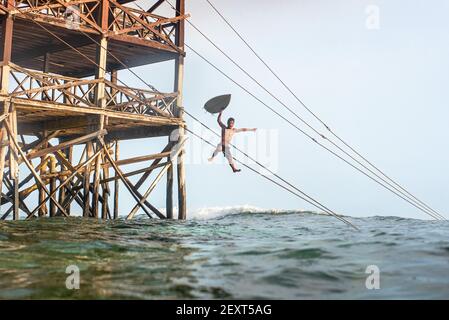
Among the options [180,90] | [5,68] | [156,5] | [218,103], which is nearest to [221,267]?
[218,103]

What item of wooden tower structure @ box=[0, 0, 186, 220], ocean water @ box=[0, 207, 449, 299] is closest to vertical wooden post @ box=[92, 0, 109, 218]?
wooden tower structure @ box=[0, 0, 186, 220]

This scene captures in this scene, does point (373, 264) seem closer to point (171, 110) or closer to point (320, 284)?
point (320, 284)

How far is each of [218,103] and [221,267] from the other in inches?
337

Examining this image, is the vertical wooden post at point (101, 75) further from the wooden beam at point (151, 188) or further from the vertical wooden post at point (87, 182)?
the wooden beam at point (151, 188)

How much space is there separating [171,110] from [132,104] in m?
1.76

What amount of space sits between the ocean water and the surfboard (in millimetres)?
5317

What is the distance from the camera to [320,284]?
5934 millimetres

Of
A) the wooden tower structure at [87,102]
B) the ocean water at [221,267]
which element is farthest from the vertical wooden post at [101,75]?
the ocean water at [221,267]

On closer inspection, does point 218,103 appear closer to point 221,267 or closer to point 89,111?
point 89,111

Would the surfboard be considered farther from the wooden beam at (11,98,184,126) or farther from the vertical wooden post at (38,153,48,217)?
the vertical wooden post at (38,153,48,217)

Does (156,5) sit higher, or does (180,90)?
(156,5)

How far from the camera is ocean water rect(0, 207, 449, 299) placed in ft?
18.3

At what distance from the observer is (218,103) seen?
14953mm
